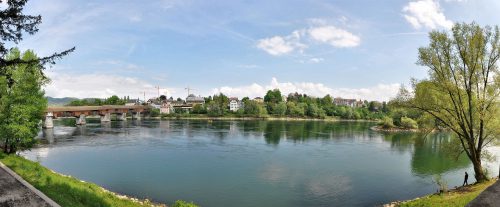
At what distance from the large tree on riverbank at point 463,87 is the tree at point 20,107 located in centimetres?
3232

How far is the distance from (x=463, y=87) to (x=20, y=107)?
38.4 metres

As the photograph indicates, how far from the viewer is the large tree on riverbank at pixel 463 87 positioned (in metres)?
22.9

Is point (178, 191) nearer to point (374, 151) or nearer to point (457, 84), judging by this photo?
point (457, 84)

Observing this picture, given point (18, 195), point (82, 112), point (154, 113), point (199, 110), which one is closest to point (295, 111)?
point (199, 110)

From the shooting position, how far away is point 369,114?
185000mm

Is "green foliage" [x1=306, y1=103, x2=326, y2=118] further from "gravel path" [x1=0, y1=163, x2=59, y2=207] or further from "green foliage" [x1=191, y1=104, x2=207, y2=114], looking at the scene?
"gravel path" [x1=0, y1=163, x2=59, y2=207]

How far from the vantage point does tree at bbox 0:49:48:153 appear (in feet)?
103

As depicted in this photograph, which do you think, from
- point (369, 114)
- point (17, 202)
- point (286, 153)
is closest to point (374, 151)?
point (286, 153)

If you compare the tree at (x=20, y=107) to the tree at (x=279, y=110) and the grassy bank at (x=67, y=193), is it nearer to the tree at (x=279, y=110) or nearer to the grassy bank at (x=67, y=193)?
the grassy bank at (x=67, y=193)

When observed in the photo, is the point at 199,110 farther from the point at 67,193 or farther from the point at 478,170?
the point at 478,170

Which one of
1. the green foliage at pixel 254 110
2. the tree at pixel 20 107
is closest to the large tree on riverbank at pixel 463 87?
the tree at pixel 20 107

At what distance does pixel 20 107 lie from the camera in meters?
32.7

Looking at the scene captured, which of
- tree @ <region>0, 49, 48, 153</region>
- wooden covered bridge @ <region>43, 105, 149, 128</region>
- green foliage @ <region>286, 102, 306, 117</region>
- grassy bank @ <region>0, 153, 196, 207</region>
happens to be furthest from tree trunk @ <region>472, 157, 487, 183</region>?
green foliage @ <region>286, 102, 306, 117</region>

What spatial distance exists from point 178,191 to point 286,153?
27384 millimetres
